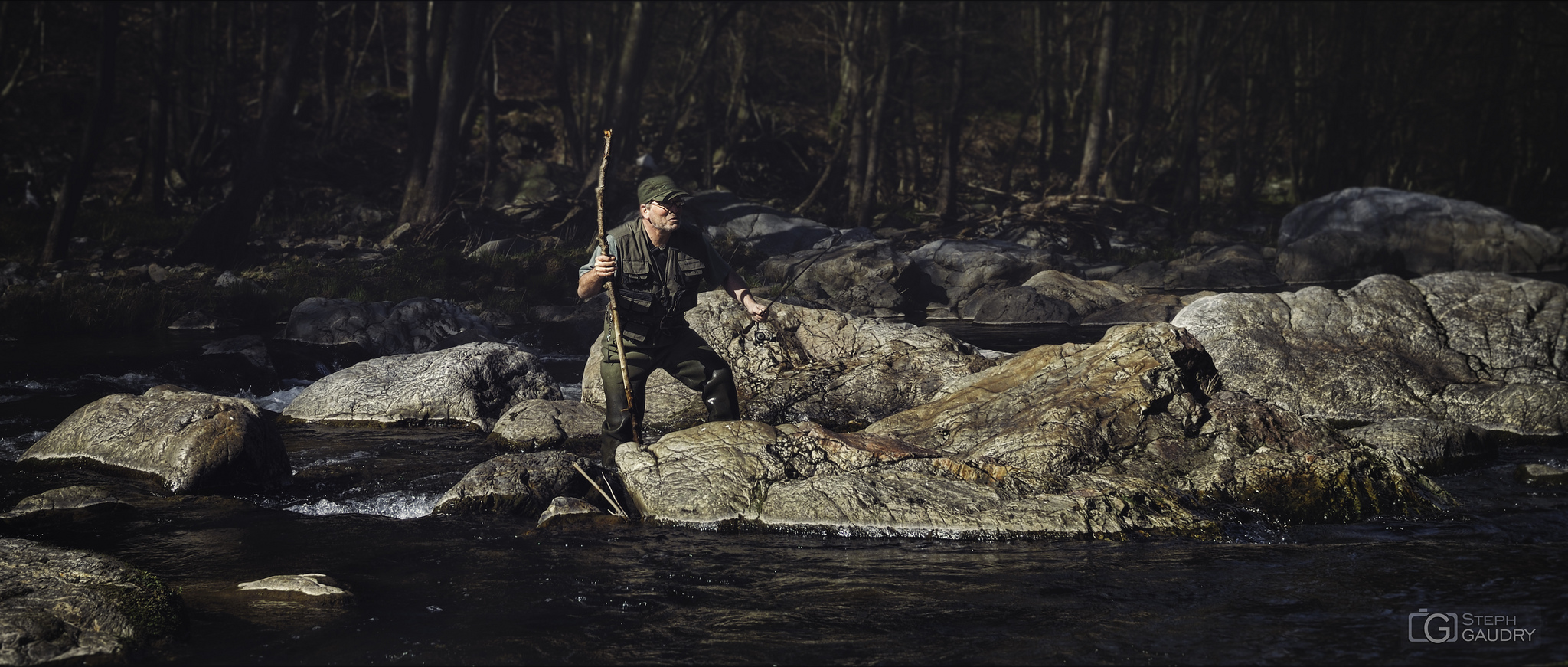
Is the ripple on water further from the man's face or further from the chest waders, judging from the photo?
the man's face

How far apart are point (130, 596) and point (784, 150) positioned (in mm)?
26190

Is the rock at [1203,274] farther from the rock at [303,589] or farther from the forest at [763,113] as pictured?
the rock at [303,589]

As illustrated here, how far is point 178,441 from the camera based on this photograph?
7148 millimetres

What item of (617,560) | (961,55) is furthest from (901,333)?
(961,55)

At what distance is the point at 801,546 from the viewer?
5.64 meters

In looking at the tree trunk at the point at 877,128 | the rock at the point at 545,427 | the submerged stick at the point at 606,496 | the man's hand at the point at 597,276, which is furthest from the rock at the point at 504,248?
the submerged stick at the point at 606,496

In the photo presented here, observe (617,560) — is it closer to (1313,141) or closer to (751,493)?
(751,493)

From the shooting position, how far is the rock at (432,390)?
9578 millimetres

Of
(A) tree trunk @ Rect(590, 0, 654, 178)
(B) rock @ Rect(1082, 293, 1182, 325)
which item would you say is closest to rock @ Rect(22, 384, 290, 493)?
(B) rock @ Rect(1082, 293, 1182, 325)

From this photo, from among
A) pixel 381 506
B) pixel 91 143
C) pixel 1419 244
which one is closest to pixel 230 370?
pixel 381 506

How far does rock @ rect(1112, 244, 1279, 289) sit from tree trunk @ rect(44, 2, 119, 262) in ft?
59.5

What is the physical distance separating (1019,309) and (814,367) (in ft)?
27.1

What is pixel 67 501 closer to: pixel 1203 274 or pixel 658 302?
pixel 658 302

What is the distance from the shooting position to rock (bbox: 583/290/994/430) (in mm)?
9414
